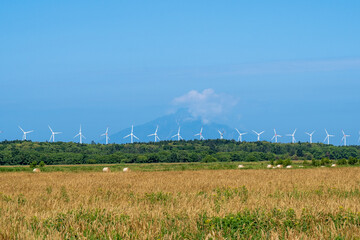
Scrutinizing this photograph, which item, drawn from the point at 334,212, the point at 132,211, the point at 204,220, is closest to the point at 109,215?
the point at 132,211

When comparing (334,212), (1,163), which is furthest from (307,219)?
(1,163)

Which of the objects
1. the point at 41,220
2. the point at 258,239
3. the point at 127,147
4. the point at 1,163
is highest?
the point at 127,147

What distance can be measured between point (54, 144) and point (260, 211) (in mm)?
189904

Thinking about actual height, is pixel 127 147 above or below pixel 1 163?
above

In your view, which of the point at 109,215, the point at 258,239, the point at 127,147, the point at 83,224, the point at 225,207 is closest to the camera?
the point at 258,239

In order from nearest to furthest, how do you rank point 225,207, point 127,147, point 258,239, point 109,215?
point 258,239 < point 109,215 < point 225,207 < point 127,147

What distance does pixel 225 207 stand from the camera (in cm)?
1769

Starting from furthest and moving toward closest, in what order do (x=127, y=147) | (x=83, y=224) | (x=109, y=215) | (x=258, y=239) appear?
(x=127, y=147), (x=109, y=215), (x=83, y=224), (x=258, y=239)

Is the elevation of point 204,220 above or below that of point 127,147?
below

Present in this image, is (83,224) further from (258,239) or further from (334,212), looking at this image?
(334,212)

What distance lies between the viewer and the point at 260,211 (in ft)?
53.4

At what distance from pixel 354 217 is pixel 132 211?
730 centimetres

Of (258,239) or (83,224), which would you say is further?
(83,224)

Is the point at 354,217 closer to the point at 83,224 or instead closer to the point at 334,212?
the point at 334,212
